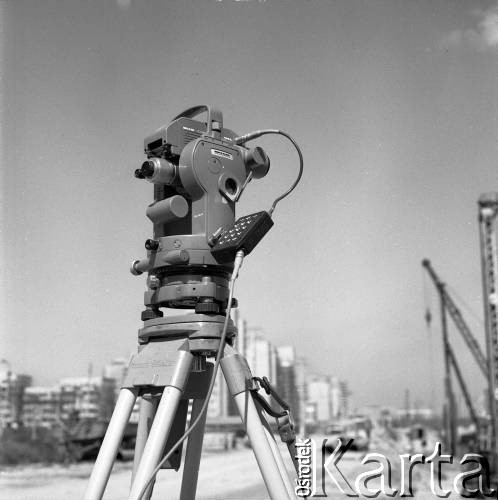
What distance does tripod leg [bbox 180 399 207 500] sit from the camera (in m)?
2.30

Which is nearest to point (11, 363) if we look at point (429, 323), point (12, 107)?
point (12, 107)

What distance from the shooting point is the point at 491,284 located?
56.9 ft

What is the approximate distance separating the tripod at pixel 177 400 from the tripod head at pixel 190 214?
0.10m

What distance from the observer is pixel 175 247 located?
2.23m

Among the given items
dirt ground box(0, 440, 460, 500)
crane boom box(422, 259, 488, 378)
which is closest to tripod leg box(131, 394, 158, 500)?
dirt ground box(0, 440, 460, 500)

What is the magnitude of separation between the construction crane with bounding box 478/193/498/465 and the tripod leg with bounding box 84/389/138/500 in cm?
1649

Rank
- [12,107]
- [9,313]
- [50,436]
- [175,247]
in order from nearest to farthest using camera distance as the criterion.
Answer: [175,247]
[12,107]
[9,313]
[50,436]

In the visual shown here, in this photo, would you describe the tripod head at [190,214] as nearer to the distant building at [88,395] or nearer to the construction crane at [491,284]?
the construction crane at [491,284]

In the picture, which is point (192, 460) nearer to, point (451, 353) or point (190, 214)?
point (190, 214)

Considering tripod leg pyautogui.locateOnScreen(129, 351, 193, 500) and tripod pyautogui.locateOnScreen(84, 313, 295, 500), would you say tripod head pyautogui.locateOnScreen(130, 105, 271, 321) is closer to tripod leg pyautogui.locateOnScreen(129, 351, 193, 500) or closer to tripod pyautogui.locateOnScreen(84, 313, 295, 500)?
tripod pyautogui.locateOnScreen(84, 313, 295, 500)

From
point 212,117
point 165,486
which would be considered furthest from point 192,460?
point 165,486

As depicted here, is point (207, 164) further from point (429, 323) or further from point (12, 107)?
point (429, 323)

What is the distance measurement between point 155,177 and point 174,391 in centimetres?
81

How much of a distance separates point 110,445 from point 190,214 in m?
0.91
